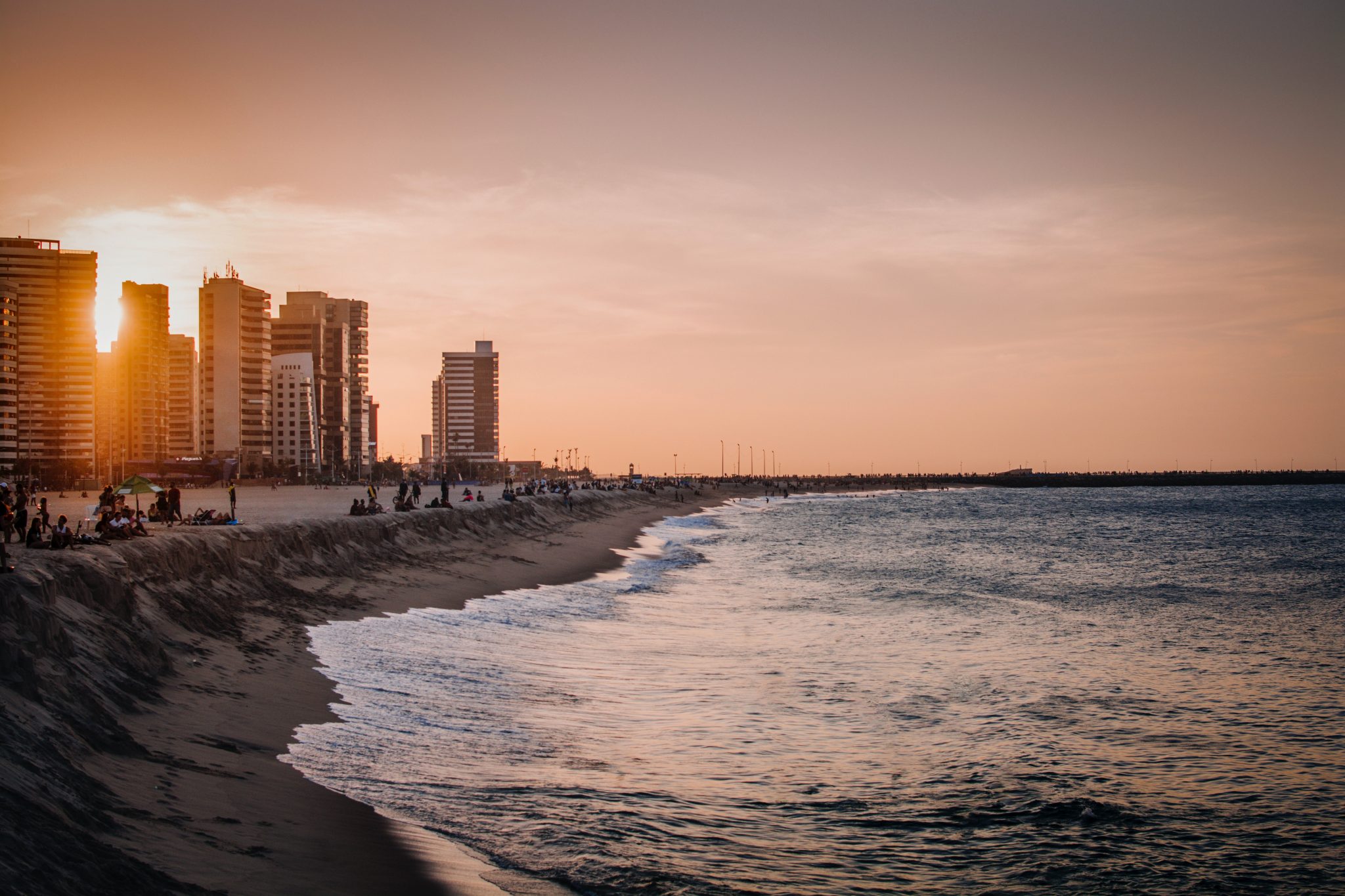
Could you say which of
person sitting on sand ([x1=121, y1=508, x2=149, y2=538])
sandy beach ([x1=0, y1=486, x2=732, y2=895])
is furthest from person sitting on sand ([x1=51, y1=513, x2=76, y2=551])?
person sitting on sand ([x1=121, y1=508, x2=149, y2=538])

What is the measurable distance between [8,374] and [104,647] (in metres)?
190

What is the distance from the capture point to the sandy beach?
8.31 meters

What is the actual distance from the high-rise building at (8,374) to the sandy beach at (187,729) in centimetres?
17320

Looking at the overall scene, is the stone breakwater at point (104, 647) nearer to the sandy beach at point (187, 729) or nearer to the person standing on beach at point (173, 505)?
the sandy beach at point (187, 729)

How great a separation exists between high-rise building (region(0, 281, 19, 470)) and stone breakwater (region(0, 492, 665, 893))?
169502 mm

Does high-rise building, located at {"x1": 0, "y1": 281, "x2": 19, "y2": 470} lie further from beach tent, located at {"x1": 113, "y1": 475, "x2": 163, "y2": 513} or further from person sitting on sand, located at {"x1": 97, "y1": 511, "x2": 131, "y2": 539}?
person sitting on sand, located at {"x1": 97, "y1": 511, "x2": 131, "y2": 539}

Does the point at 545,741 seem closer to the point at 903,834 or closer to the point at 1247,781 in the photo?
the point at 903,834

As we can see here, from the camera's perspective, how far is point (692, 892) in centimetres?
899

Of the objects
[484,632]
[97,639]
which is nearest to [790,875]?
[97,639]

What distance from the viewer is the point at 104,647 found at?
13.5m

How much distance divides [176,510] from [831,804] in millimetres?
27934

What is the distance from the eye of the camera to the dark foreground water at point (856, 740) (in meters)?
10.1

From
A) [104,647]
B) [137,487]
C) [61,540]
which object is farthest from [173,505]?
[104,647]

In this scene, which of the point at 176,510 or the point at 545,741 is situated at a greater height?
the point at 176,510
